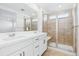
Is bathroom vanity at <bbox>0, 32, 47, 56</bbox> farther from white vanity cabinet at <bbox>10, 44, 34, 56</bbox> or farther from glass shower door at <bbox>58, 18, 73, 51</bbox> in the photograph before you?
glass shower door at <bbox>58, 18, 73, 51</bbox>

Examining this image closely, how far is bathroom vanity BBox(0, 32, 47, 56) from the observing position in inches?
38.0

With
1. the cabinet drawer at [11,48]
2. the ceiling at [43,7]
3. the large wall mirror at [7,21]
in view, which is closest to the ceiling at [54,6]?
the ceiling at [43,7]

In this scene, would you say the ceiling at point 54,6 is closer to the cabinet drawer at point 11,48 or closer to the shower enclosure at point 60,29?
the shower enclosure at point 60,29

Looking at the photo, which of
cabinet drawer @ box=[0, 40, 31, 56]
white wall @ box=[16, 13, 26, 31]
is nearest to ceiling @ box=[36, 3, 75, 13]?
white wall @ box=[16, 13, 26, 31]

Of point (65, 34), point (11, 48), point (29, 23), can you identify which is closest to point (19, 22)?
point (29, 23)

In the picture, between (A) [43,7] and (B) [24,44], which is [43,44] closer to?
(B) [24,44]

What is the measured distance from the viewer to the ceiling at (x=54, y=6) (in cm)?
130

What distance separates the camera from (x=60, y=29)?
1375 mm

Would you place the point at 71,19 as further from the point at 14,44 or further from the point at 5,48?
the point at 5,48

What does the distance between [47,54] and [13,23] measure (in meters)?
0.72

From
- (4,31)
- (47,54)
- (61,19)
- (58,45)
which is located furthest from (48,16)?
(4,31)

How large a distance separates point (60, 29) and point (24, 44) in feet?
2.01

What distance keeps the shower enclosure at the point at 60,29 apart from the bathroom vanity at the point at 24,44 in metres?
0.14

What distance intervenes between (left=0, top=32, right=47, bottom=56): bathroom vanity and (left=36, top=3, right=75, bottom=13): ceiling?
41 cm
